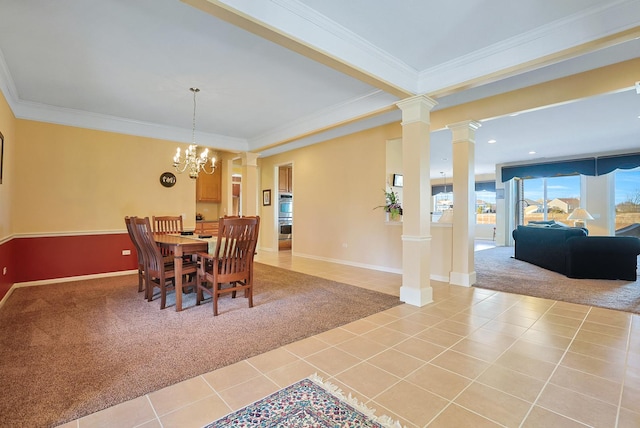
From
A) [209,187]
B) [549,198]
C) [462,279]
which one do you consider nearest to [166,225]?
[209,187]

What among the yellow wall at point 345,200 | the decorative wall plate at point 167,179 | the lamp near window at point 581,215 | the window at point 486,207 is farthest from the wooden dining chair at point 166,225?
the window at point 486,207

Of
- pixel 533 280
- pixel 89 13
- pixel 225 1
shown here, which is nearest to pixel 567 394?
pixel 225 1

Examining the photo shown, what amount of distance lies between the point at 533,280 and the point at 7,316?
686 cm

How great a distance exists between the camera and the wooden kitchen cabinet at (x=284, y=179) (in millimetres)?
8430

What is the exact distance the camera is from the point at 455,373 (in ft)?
6.50

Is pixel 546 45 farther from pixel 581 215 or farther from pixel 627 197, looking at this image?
pixel 627 197

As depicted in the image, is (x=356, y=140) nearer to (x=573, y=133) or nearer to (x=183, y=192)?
(x=183, y=192)

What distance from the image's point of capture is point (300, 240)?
7.23 m

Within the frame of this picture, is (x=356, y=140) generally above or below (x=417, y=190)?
above

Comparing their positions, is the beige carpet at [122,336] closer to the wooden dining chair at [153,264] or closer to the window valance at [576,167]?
the wooden dining chair at [153,264]

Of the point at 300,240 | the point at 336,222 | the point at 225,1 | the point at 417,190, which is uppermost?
the point at 225,1

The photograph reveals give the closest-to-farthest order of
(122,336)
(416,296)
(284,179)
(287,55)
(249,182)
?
(122,336), (287,55), (416,296), (249,182), (284,179)

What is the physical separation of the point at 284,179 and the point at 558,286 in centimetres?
655

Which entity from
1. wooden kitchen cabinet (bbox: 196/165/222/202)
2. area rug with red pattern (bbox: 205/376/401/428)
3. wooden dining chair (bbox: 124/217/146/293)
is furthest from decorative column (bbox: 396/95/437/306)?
wooden kitchen cabinet (bbox: 196/165/222/202)
